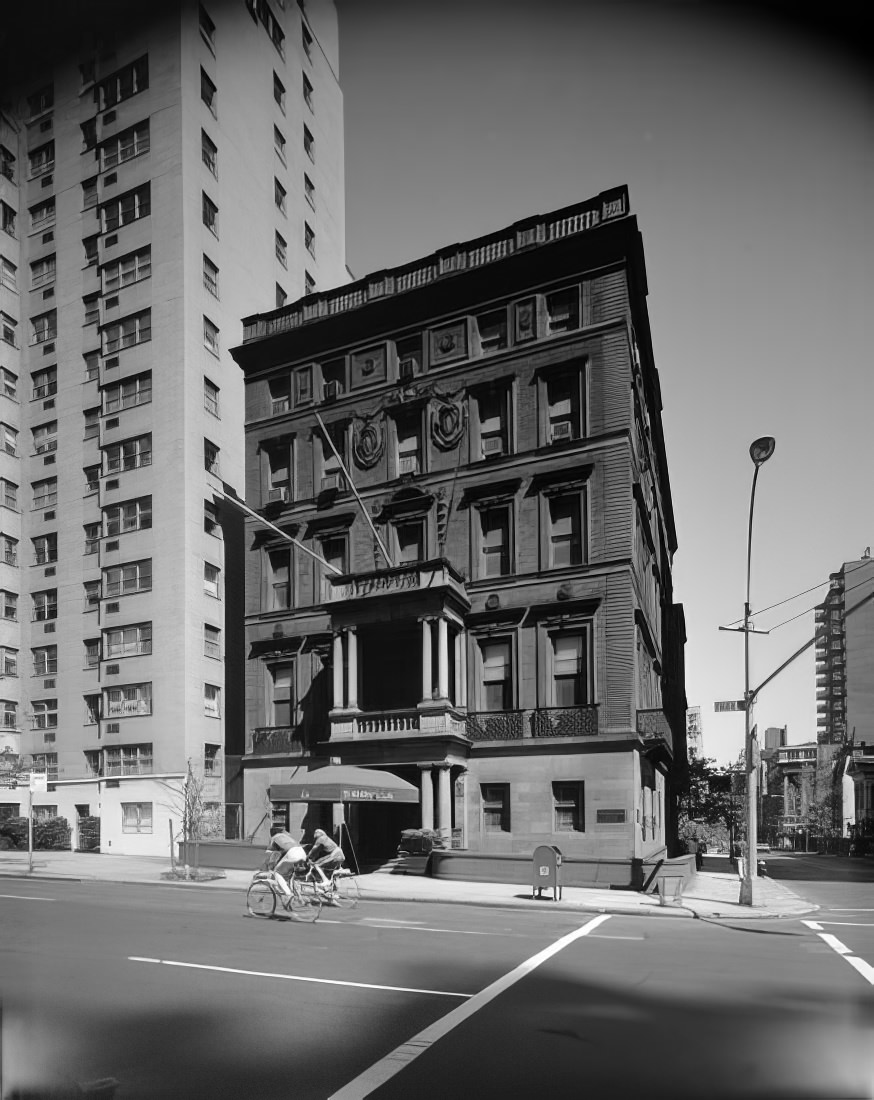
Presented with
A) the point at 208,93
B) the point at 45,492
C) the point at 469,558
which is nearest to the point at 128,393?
the point at 45,492

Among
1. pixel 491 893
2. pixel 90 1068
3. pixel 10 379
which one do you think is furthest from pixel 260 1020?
pixel 10 379

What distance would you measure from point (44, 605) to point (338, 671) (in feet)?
72.2

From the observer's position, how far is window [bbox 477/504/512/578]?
3656 cm

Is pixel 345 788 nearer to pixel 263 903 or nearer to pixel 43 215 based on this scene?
pixel 263 903

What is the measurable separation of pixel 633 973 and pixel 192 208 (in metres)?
43.4

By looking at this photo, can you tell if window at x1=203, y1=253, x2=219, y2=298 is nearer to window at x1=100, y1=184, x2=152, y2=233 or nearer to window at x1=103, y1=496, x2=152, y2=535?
window at x1=100, y1=184, x2=152, y2=233

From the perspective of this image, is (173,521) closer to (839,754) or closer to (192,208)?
(192,208)

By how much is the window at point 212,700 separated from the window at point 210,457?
32.3ft

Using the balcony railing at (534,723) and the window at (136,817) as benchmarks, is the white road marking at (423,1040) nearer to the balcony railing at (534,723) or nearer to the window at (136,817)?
the balcony railing at (534,723)

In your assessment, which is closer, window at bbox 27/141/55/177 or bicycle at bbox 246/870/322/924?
bicycle at bbox 246/870/322/924

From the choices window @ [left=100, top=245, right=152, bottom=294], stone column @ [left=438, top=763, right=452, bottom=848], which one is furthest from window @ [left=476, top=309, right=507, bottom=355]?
window @ [left=100, top=245, right=152, bottom=294]

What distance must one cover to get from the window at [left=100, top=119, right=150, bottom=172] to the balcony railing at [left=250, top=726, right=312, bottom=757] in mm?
28735

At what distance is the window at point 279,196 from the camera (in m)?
56.7

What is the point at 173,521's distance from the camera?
46312mm
